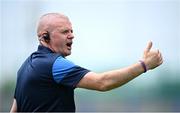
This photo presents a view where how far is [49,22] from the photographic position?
7203 mm

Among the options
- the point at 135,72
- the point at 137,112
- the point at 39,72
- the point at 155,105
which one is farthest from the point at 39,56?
the point at 155,105

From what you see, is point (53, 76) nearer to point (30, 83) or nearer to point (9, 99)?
point (30, 83)

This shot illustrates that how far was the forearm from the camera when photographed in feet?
22.2

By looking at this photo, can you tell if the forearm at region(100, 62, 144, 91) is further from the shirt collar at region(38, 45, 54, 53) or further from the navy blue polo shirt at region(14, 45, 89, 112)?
the shirt collar at region(38, 45, 54, 53)

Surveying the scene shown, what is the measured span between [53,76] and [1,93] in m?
12.3

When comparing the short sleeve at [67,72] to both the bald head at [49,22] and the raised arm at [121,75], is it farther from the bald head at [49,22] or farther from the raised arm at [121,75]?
the bald head at [49,22]

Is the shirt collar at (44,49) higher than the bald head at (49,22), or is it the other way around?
the bald head at (49,22)

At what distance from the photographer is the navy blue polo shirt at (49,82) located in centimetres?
694

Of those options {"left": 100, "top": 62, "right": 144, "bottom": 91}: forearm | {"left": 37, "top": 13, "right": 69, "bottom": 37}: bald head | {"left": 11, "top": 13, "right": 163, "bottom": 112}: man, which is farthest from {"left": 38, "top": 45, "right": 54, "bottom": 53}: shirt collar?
{"left": 100, "top": 62, "right": 144, "bottom": 91}: forearm

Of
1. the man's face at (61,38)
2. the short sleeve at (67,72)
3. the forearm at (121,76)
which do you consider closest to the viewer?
the forearm at (121,76)

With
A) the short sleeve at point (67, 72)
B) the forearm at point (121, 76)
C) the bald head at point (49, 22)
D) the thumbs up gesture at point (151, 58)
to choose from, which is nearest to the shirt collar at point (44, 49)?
the bald head at point (49, 22)

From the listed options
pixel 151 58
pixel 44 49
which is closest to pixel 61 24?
pixel 44 49

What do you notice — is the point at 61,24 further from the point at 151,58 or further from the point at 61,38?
the point at 151,58

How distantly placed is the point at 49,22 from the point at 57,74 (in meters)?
0.48
